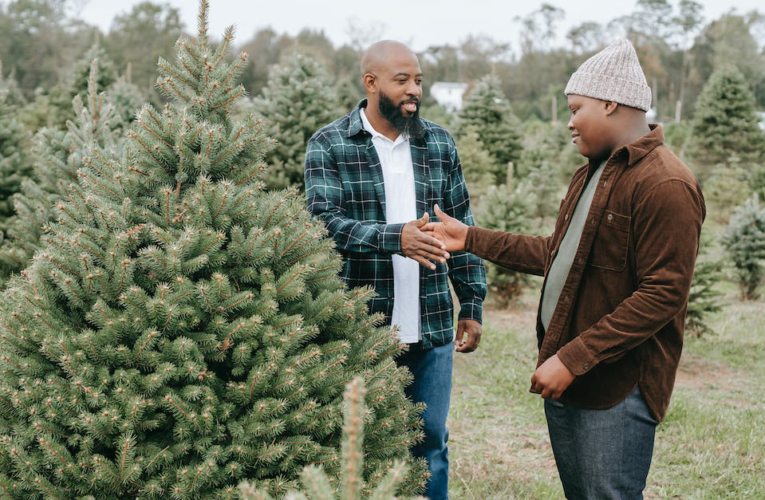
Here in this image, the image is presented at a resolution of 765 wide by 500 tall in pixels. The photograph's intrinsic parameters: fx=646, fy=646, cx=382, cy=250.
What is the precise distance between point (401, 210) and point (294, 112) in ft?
18.5

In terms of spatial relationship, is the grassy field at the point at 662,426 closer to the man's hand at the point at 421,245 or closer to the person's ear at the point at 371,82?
the man's hand at the point at 421,245

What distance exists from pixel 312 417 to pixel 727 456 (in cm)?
416

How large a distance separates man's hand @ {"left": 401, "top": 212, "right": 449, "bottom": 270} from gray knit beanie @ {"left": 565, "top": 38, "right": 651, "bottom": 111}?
0.91m

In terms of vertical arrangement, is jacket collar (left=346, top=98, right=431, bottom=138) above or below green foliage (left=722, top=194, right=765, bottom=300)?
above

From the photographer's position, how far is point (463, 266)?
3674 mm

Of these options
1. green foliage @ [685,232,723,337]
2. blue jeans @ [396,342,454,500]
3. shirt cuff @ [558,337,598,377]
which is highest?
shirt cuff @ [558,337,598,377]

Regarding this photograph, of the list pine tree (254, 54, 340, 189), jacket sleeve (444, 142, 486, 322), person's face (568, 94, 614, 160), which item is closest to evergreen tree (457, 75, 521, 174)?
pine tree (254, 54, 340, 189)

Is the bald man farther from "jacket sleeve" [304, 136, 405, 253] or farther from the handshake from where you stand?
the handshake

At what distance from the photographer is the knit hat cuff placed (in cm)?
242

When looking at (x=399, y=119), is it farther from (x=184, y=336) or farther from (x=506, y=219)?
(x=506, y=219)

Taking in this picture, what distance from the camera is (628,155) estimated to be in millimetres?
2406

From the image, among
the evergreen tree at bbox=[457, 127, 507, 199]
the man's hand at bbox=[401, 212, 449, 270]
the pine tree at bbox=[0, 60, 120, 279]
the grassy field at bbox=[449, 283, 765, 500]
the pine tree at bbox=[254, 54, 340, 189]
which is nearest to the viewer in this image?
the man's hand at bbox=[401, 212, 449, 270]

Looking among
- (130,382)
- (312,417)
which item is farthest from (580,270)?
(130,382)

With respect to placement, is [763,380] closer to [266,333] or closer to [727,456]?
[727,456]
